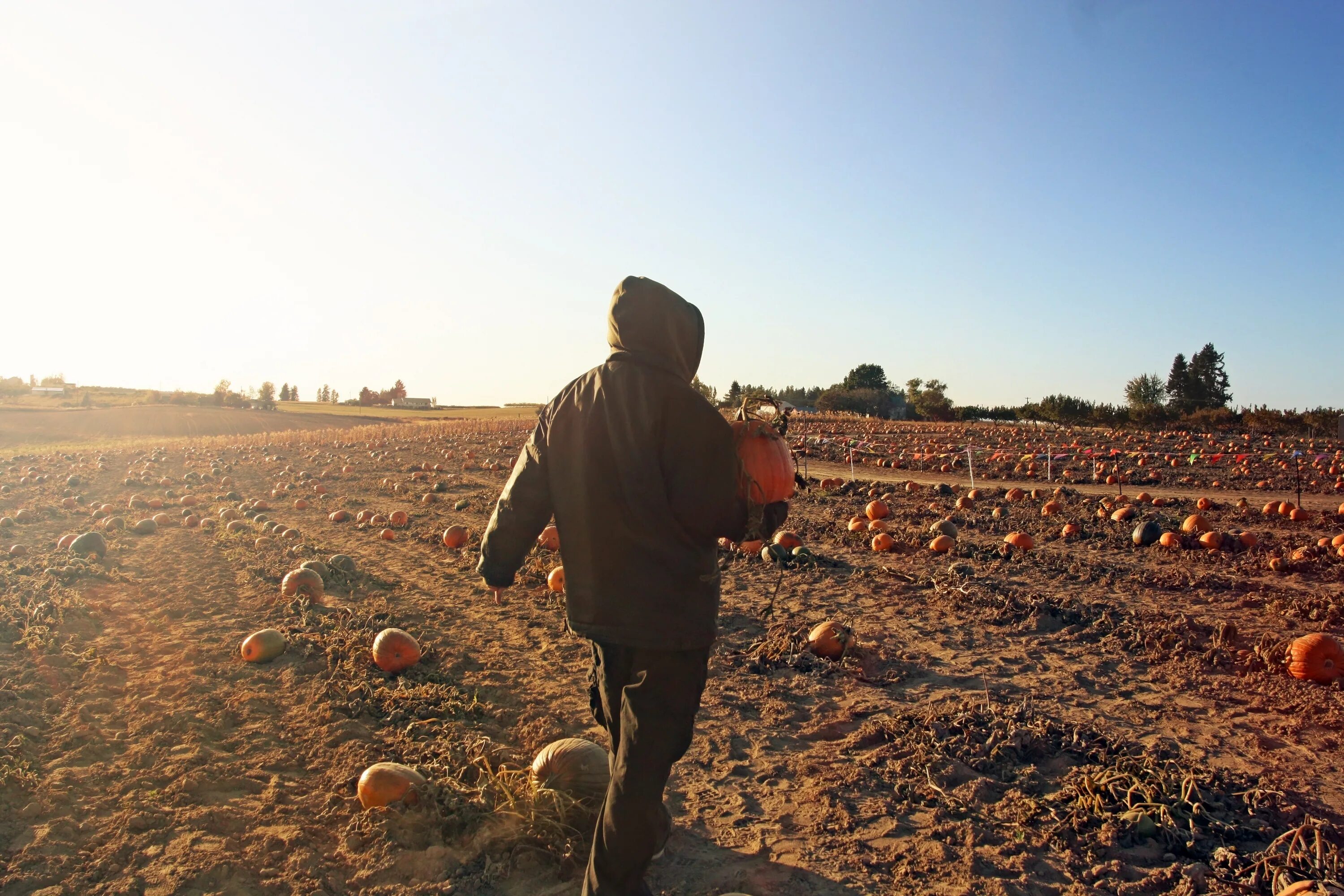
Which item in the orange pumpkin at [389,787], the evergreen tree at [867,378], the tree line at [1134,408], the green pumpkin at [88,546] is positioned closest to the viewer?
the orange pumpkin at [389,787]

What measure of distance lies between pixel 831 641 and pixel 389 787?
3576 millimetres

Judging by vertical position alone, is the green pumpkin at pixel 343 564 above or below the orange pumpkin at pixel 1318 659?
below

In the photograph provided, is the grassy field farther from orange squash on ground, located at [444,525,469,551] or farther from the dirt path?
orange squash on ground, located at [444,525,469,551]

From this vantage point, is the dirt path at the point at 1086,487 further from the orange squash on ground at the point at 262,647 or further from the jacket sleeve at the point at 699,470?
the jacket sleeve at the point at 699,470

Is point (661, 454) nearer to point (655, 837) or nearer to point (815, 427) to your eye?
point (655, 837)

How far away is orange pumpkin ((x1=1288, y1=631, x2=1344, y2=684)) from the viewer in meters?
5.24

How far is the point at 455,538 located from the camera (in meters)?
11.0

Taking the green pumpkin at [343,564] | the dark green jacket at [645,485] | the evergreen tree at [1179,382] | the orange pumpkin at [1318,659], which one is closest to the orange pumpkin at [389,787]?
Answer: the dark green jacket at [645,485]

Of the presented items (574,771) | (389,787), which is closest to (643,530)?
(574,771)

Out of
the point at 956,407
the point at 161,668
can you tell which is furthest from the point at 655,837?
the point at 956,407

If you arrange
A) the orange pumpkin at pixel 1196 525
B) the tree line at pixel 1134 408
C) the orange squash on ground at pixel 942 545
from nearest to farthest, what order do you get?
1. the orange squash on ground at pixel 942 545
2. the orange pumpkin at pixel 1196 525
3. the tree line at pixel 1134 408

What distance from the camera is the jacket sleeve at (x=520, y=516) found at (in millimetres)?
2799

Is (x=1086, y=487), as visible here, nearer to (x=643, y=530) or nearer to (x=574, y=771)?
(x=574, y=771)

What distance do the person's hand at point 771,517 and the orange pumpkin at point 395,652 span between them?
3.92 metres
